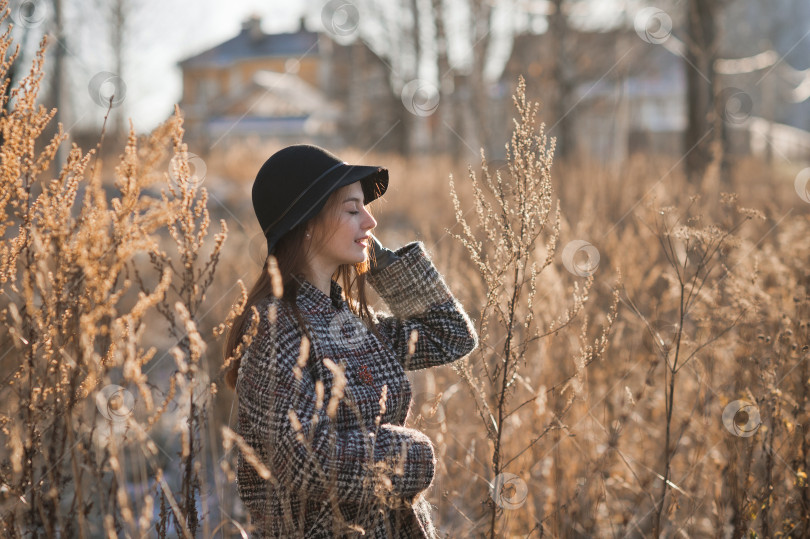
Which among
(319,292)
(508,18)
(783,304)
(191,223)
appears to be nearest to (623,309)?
(783,304)

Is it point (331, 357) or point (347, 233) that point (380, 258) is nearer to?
point (347, 233)

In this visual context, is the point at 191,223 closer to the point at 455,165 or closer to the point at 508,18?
the point at 508,18

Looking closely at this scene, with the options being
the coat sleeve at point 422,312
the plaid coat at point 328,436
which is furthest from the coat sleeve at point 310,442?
the coat sleeve at point 422,312

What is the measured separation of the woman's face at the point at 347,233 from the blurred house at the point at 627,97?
1.61 m

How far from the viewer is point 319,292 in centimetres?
189

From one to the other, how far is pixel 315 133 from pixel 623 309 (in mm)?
29212

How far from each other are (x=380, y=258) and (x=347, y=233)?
27 cm

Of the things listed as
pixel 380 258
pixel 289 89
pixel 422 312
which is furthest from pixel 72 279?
pixel 289 89

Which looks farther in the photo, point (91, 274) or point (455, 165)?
point (455, 165)

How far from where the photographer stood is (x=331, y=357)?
1801mm

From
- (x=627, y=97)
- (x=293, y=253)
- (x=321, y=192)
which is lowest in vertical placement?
(x=293, y=253)

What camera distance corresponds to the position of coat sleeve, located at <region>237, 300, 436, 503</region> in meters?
1.54

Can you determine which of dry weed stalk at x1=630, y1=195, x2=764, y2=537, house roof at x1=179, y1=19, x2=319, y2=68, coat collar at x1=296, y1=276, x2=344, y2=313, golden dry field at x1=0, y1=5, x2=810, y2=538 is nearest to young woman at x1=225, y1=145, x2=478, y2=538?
coat collar at x1=296, y1=276, x2=344, y2=313

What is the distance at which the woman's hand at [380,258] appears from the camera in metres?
2.15
